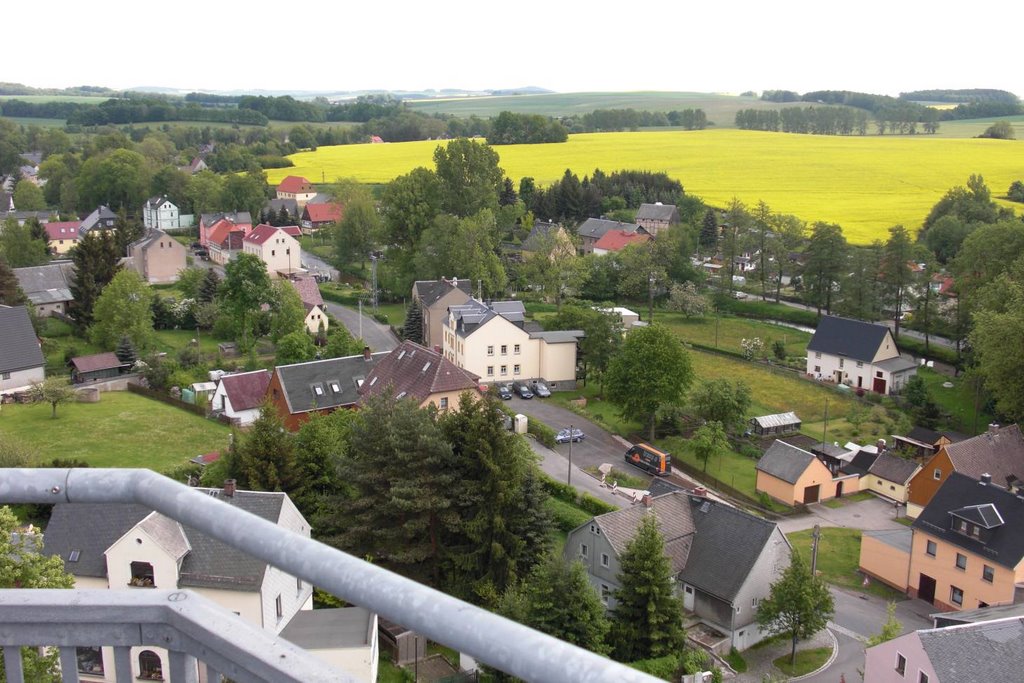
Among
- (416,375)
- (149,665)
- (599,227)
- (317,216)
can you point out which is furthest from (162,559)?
(317,216)

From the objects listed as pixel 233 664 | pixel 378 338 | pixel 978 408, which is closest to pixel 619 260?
pixel 378 338

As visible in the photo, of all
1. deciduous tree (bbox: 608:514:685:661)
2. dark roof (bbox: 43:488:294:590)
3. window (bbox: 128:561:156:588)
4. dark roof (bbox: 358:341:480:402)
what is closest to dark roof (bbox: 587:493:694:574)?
→ deciduous tree (bbox: 608:514:685:661)

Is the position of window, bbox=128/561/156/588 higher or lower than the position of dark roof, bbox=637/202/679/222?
lower

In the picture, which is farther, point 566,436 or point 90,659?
point 566,436

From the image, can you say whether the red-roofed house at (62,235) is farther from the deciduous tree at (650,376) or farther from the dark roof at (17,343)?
the deciduous tree at (650,376)

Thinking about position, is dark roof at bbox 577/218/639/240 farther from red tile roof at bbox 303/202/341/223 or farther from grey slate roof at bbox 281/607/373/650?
grey slate roof at bbox 281/607/373/650

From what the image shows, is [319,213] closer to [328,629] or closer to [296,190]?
[296,190]
